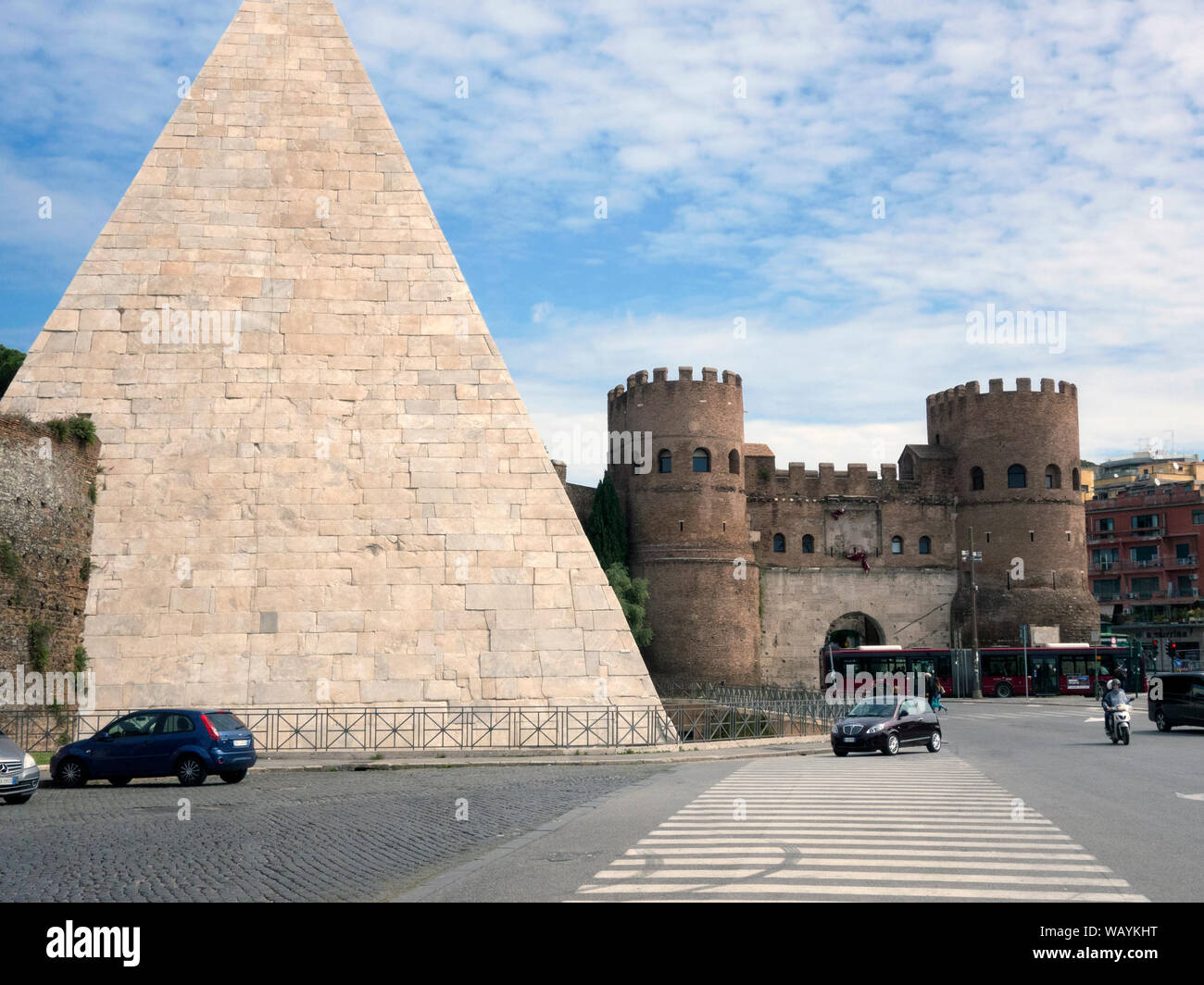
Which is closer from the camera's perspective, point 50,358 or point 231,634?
point 231,634

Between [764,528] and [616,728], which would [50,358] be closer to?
[616,728]

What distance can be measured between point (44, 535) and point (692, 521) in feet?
110

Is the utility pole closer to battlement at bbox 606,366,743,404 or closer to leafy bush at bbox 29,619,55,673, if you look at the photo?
battlement at bbox 606,366,743,404

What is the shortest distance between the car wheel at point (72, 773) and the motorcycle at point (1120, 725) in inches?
656

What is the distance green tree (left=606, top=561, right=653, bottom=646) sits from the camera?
1793 inches

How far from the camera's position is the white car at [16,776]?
11453 millimetres

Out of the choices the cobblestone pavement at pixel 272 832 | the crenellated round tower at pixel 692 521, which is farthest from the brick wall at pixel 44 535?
the crenellated round tower at pixel 692 521

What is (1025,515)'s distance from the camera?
167 ft

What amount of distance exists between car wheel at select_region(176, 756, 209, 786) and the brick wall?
4.73 metres

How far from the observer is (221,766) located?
13.5 meters
